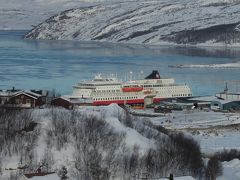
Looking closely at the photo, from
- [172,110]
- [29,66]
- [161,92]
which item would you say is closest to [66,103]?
[172,110]

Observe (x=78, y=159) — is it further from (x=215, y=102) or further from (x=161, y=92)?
(x=161, y=92)

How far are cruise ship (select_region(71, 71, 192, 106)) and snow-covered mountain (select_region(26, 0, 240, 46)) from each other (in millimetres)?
41268

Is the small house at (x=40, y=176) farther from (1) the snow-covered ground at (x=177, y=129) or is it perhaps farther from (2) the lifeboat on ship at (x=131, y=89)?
(2) the lifeboat on ship at (x=131, y=89)

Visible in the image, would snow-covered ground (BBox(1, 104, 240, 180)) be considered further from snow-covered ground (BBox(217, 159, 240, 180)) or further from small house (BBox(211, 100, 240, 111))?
small house (BBox(211, 100, 240, 111))

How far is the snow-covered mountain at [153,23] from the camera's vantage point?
219 feet

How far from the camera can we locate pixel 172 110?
1830 cm

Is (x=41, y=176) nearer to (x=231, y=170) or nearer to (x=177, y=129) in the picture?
(x=231, y=170)

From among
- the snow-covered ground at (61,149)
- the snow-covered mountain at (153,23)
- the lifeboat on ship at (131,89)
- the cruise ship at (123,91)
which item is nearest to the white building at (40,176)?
the snow-covered ground at (61,149)

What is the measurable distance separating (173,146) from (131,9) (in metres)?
76.1

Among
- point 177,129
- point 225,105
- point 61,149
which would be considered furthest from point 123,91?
point 61,149

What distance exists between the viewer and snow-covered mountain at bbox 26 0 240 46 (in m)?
66.9

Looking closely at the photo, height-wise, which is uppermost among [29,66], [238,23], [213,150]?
[238,23]

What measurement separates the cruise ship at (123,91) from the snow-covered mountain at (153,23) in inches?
1625

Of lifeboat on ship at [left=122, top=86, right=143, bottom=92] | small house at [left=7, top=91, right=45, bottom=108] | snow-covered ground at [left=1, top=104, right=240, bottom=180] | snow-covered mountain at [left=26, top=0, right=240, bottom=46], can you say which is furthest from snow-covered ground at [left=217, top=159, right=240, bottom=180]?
snow-covered mountain at [left=26, top=0, right=240, bottom=46]
